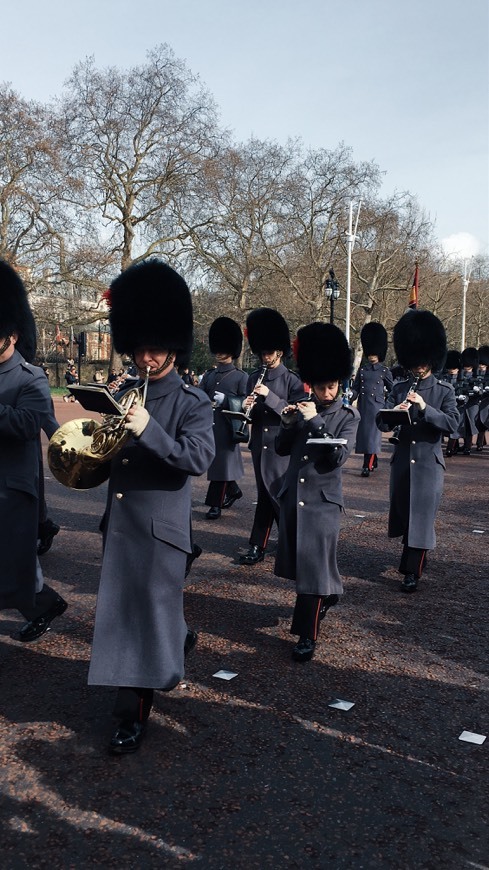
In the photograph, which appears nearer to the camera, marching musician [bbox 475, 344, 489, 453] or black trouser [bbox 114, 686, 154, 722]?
black trouser [bbox 114, 686, 154, 722]

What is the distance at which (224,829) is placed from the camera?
8.54ft

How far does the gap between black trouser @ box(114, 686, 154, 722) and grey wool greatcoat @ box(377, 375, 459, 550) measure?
8.97 ft

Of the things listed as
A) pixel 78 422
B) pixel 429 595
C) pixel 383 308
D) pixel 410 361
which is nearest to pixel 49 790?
pixel 78 422

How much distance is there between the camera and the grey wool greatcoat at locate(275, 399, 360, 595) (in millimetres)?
4258

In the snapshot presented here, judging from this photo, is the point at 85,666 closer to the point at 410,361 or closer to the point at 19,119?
the point at 410,361

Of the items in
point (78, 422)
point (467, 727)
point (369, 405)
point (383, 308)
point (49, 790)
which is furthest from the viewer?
point (383, 308)

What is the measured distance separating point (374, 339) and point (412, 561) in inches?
245

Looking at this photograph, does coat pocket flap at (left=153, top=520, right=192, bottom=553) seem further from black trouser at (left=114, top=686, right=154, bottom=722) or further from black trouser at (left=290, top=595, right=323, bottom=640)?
black trouser at (left=290, top=595, right=323, bottom=640)

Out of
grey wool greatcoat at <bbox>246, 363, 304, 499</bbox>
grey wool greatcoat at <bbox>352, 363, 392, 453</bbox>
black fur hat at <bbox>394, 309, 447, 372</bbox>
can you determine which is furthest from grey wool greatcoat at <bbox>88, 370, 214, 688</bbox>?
grey wool greatcoat at <bbox>352, 363, 392, 453</bbox>

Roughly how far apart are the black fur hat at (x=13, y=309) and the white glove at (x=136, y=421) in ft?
4.72

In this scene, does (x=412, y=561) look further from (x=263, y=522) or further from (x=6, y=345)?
(x=6, y=345)

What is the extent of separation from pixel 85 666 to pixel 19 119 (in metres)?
26.2

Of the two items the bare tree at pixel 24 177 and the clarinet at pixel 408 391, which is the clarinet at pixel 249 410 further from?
the bare tree at pixel 24 177

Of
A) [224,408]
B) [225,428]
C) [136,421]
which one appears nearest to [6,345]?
[136,421]
